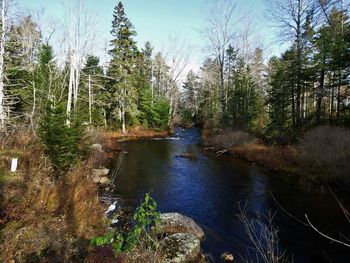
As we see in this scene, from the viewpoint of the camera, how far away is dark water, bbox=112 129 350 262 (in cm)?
709

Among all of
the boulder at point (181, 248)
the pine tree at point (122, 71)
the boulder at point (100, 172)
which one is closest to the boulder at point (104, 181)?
the boulder at point (100, 172)

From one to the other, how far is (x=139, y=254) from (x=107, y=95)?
26804mm

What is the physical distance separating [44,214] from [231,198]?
22.0 ft

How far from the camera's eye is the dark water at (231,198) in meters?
7.09

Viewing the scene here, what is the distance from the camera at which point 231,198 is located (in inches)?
420

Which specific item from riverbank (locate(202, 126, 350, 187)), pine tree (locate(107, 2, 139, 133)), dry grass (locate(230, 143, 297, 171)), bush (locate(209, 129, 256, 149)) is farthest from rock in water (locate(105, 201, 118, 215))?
pine tree (locate(107, 2, 139, 133))

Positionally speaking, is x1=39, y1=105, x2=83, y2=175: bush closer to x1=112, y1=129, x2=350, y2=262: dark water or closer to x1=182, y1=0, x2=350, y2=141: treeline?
x1=112, y1=129, x2=350, y2=262: dark water

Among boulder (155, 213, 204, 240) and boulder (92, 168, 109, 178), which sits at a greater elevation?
boulder (92, 168, 109, 178)

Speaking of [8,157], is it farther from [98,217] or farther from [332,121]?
[332,121]

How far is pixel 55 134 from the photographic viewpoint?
10141 millimetres

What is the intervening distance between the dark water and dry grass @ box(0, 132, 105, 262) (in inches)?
106

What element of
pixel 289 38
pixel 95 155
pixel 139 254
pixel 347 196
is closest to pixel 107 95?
pixel 95 155

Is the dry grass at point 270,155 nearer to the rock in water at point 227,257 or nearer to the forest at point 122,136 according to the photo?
the forest at point 122,136

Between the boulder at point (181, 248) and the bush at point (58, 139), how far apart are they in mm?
5385
